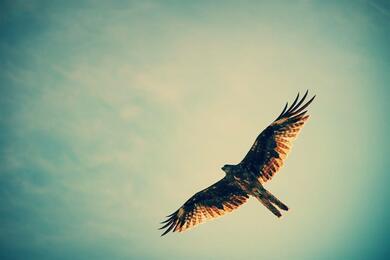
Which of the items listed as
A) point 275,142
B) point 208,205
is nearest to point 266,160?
point 275,142

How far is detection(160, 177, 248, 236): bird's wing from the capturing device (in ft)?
32.5

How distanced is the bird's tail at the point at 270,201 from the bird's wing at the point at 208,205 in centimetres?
110

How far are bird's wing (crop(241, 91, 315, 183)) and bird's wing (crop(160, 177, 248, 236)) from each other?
119 centimetres

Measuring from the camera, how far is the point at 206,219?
10305mm

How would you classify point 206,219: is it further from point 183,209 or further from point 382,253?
point 382,253

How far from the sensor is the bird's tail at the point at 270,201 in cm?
818

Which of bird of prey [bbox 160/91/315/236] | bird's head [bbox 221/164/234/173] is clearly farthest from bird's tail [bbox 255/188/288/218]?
bird's head [bbox 221/164/234/173]

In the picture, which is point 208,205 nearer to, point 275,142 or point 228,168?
point 228,168

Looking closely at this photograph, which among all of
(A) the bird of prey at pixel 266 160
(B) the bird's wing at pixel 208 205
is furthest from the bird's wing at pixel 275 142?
(B) the bird's wing at pixel 208 205

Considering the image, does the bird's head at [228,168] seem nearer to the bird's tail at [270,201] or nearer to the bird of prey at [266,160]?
the bird of prey at [266,160]

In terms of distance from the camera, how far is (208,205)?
34.1 feet

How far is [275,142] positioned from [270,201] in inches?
71.9

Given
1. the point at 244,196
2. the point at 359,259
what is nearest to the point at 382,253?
the point at 359,259

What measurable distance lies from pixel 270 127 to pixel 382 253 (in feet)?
146
